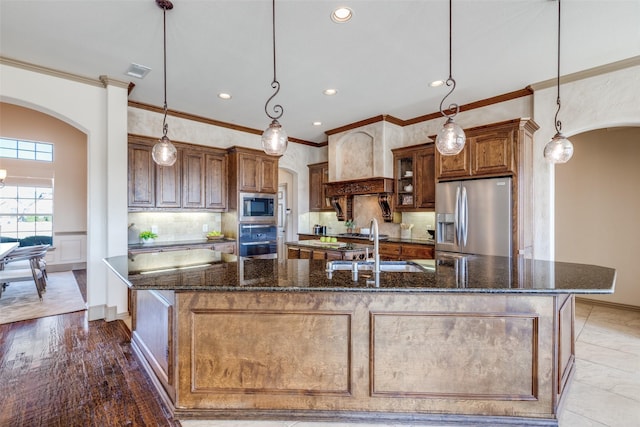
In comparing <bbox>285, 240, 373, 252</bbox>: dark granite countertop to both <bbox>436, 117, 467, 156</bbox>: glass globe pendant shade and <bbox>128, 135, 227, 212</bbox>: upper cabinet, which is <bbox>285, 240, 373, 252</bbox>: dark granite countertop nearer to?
<bbox>128, 135, 227, 212</bbox>: upper cabinet

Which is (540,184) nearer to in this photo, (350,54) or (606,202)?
(606,202)

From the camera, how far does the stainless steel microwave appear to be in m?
5.41

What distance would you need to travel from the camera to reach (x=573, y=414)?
212 cm

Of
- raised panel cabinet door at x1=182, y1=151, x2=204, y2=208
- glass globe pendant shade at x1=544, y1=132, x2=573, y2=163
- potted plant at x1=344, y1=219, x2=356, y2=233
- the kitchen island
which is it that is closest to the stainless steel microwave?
raised panel cabinet door at x1=182, y1=151, x2=204, y2=208

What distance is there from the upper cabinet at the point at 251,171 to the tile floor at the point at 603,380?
3.95 m

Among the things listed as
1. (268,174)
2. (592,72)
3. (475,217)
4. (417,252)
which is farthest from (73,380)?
(592,72)

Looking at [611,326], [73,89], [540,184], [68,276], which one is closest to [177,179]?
[73,89]

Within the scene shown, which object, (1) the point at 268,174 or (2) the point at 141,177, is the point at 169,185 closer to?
(2) the point at 141,177

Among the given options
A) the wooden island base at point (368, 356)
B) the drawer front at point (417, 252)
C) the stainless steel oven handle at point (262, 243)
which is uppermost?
the stainless steel oven handle at point (262, 243)

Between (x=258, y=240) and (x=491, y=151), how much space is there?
396 cm

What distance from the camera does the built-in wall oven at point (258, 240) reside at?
5.41 metres

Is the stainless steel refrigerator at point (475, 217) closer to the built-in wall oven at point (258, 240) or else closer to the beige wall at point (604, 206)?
the beige wall at point (604, 206)

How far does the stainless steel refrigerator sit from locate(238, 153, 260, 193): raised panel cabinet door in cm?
310

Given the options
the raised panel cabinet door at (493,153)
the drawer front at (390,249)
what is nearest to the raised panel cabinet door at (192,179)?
the drawer front at (390,249)
